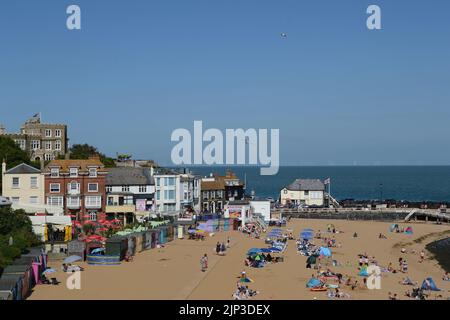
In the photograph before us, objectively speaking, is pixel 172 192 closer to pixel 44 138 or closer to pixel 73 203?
pixel 73 203

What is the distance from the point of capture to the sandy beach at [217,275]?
3516 centimetres

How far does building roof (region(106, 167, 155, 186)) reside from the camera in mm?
75875

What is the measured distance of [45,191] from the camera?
66.0 m

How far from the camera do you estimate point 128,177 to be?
7688cm

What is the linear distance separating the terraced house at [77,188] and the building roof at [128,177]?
7657 millimetres

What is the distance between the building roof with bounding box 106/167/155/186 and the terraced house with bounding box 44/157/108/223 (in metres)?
7.66

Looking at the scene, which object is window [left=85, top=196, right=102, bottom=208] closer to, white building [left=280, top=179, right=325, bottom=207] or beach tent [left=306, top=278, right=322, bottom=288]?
beach tent [left=306, top=278, right=322, bottom=288]

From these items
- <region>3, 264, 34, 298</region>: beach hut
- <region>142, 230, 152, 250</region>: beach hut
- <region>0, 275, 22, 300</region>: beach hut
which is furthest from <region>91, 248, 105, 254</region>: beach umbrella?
<region>0, 275, 22, 300</region>: beach hut

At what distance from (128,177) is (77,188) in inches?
417

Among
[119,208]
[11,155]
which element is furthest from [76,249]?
[11,155]

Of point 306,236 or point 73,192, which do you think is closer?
point 306,236

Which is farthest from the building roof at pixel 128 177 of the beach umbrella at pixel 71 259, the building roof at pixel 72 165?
the beach umbrella at pixel 71 259

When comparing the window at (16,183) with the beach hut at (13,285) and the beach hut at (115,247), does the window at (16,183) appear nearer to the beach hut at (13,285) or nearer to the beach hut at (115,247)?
the beach hut at (115,247)
